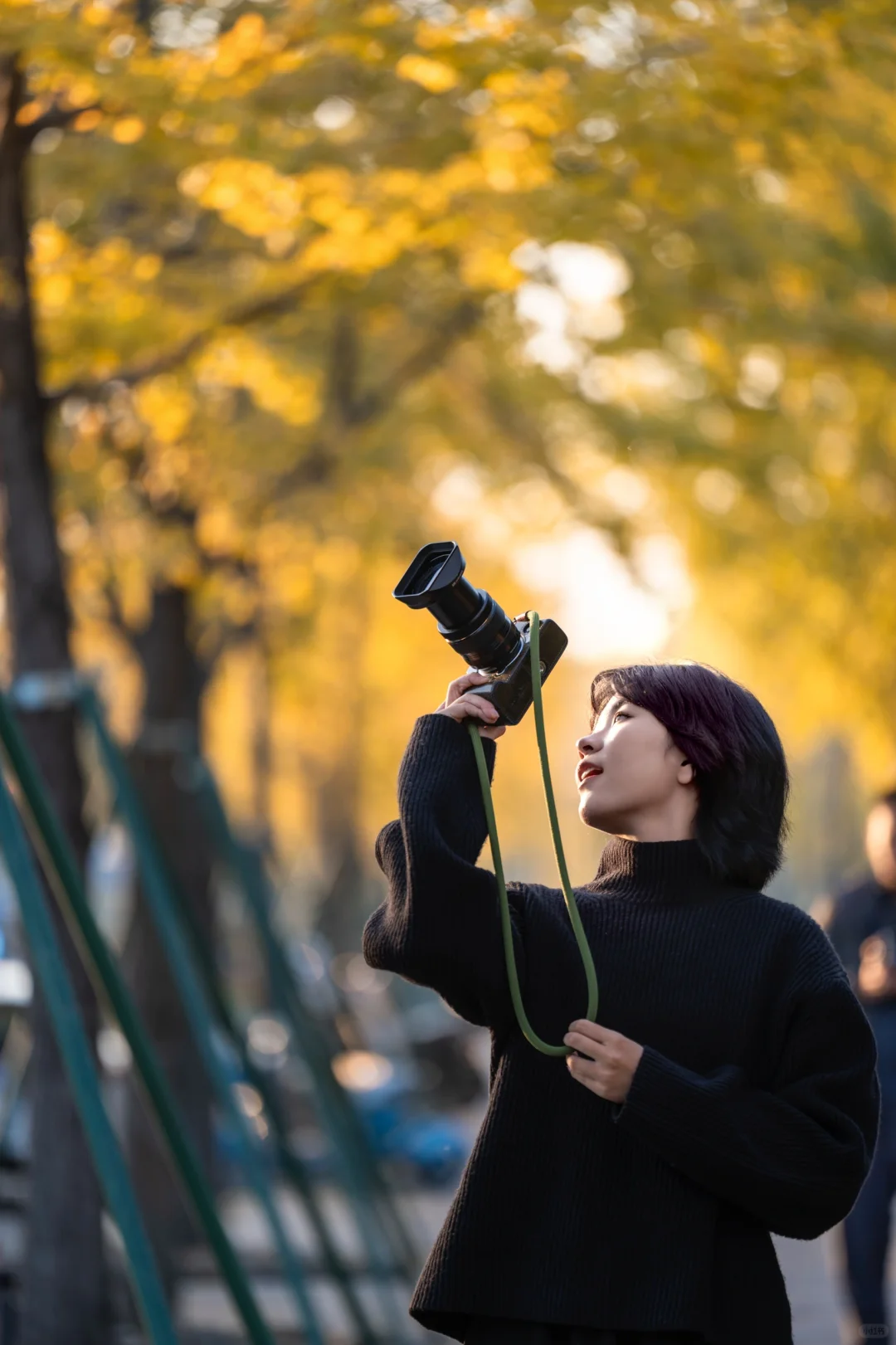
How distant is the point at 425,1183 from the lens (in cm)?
1352

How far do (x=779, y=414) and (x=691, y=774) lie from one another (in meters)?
7.14

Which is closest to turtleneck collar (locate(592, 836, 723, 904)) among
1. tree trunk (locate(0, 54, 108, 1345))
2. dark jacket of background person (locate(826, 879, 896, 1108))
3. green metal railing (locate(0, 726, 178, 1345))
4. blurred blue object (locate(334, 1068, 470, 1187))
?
green metal railing (locate(0, 726, 178, 1345))

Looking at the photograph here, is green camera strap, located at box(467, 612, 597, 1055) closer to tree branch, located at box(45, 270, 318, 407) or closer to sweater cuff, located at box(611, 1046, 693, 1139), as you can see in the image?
sweater cuff, located at box(611, 1046, 693, 1139)

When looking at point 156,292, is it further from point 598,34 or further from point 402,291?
point 598,34

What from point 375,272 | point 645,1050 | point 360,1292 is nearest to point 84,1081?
point 645,1050

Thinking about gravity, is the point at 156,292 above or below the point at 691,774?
below

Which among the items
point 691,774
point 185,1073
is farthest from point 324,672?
point 691,774

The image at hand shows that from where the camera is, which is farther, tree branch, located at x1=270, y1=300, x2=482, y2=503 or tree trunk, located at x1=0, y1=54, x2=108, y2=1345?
tree branch, located at x1=270, y1=300, x2=482, y2=503

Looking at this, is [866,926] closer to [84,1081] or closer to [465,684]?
[84,1081]

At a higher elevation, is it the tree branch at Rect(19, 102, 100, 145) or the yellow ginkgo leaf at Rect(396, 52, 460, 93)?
the yellow ginkgo leaf at Rect(396, 52, 460, 93)

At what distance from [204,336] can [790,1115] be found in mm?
5168

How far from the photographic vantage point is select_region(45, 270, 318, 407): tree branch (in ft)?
23.1

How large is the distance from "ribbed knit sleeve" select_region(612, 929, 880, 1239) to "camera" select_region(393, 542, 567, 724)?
49cm

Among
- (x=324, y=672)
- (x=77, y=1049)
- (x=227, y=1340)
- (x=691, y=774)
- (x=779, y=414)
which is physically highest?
(x=691, y=774)
